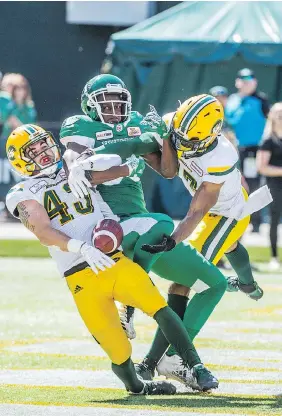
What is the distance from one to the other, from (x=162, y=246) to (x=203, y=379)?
2.31 feet

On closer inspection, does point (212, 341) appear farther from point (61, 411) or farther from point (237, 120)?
point (237, 120)

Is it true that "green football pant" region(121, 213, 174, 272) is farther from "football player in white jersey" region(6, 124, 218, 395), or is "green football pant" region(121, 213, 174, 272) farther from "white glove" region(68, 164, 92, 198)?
"white glove" region(68, 164, 92, 198)

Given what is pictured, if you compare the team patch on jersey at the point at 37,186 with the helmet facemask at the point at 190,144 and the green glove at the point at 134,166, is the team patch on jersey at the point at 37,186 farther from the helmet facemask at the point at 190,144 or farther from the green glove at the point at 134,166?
the helmet facemask at the point at 190,144

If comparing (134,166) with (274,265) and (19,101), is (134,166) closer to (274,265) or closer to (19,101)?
(274,265)

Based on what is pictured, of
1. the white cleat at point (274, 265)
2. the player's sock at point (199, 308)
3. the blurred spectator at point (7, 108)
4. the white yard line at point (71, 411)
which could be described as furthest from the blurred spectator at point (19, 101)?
the white yard line at point (71, 411)

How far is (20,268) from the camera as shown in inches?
482

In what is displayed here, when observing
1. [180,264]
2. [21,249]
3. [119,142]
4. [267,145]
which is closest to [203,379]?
[180,264]

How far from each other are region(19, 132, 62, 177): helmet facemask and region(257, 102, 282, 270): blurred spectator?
6.29m

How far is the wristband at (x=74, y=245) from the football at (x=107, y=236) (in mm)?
83

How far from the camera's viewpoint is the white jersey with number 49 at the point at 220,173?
21.7 ft

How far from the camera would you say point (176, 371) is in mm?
6438

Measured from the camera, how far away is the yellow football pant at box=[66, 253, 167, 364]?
20.0 ft

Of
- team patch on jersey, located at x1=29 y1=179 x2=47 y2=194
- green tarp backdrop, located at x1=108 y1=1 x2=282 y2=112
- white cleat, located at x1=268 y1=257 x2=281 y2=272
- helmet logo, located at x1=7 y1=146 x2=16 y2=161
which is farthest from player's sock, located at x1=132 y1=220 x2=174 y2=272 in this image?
green tarp backdrop, located at x1=108 y1=1 x2=282 y2=112

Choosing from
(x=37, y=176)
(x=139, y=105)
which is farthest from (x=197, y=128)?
(x=139, y=105)
